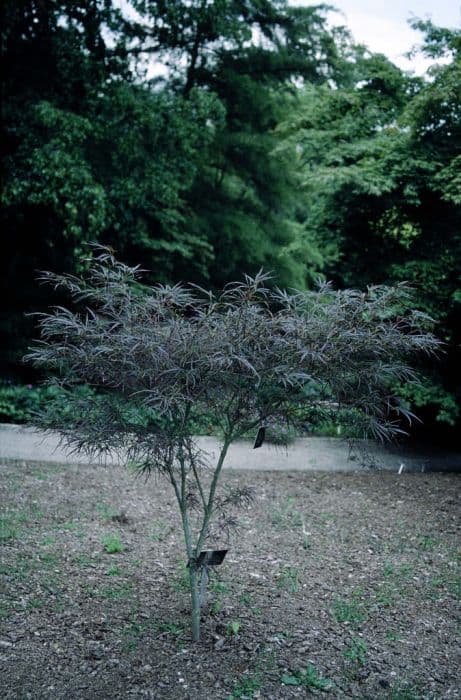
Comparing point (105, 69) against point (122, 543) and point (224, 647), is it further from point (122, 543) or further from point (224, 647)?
point (224, 647)

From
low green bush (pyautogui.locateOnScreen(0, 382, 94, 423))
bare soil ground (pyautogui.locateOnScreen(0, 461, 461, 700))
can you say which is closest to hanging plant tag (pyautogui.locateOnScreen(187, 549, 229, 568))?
bare soil ground (pyautogui.locateOnScreen(0, 461, 461, 700))

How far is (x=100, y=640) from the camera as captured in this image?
319cm

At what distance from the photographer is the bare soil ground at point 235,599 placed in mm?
2889

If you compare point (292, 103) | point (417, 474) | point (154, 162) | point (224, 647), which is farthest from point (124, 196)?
point (224, 647)

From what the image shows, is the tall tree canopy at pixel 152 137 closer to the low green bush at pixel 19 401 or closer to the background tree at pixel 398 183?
the background tree at pixel 398 183

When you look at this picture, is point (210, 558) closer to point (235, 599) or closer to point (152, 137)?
point (235, 599)

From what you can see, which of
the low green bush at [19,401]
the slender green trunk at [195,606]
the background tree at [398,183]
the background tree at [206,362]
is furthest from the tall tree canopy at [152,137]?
the slender green trunk at [195,606]

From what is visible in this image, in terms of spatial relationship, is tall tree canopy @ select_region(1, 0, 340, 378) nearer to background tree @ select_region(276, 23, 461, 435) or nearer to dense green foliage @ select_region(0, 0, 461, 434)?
dense green foliage @ select_region(0, 0, 461, 434)

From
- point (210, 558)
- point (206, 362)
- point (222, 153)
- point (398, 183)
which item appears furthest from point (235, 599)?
point (222, 153)

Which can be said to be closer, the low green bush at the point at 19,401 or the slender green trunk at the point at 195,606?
the slender green trunk at the point at 195,606

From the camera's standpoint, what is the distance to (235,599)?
378 centimetres

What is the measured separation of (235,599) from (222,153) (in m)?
8.50

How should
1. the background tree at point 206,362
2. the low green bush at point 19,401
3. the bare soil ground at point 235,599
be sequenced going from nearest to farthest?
the background tree at point 206,362 → the bare soil ground at point 235,599 → the low green bush at point 19,401

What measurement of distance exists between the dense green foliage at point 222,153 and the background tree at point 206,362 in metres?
4.32
